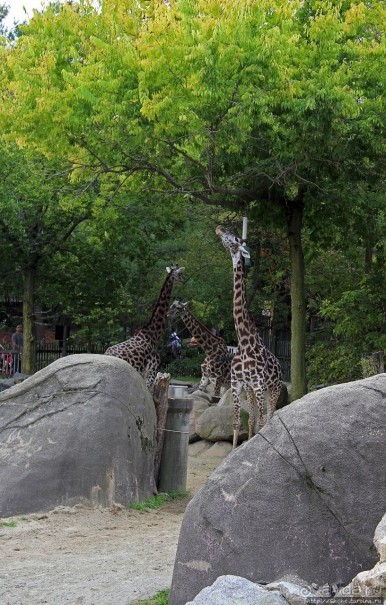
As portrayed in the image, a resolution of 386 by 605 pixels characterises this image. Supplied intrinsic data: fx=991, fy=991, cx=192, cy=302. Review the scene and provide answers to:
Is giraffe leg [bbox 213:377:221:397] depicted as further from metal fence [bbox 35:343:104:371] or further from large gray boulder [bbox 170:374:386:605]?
metal fence [bbox 35:343:104:371]

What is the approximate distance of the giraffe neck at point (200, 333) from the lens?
50.1 ft

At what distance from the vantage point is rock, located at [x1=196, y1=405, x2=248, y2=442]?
15.2 m

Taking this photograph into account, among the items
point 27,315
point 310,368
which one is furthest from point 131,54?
point 27,315

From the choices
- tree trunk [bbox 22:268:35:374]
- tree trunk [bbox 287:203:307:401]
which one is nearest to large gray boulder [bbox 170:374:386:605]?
tree trunk [bbox 287:203:307:401]

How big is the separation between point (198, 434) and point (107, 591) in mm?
9111

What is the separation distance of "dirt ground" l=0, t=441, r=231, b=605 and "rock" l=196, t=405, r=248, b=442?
4476 millimetres

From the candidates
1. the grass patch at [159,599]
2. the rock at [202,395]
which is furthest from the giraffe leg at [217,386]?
the grass patch at [159,599]

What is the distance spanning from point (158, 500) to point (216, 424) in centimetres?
474

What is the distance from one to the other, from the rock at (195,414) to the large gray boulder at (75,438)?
499 cm

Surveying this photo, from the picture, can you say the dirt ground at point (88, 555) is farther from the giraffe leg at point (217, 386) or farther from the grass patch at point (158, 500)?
the giraffe leg at point (217, 386)

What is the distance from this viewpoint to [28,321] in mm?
23281

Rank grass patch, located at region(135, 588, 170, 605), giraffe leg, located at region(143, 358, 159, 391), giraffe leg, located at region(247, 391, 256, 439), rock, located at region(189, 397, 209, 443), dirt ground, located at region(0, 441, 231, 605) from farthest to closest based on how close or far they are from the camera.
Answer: rock, located at region(189, 397, 209, 443)
giraffe leg, located at region(143, 358, 159, 391)
giraffe leg, located at region(247, 391, 256, 439)
dirt ground, located at region(0, 441, 231, 605)
grass patch, located at region(135, 588, 170, 605)

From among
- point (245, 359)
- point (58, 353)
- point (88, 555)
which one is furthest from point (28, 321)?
point (88, 555)

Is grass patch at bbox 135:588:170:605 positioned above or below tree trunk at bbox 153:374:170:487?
below
